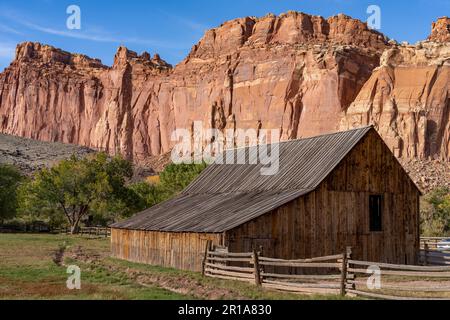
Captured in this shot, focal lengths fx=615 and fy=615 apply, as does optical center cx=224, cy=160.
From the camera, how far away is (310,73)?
120m

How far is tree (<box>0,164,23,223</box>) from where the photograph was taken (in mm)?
60062

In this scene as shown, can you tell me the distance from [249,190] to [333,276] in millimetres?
11689

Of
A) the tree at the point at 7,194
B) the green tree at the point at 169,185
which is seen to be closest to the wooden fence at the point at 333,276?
the green tree at the point at 169,185

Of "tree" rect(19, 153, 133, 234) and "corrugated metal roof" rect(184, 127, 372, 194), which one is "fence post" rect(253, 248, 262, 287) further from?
"tree" rect(19, 153, 133, 234)

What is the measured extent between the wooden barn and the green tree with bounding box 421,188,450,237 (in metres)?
26.6

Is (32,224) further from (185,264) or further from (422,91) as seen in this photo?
(422,91)

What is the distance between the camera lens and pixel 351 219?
83.7 feet

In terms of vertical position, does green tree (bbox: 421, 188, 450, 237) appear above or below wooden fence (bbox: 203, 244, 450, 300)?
above

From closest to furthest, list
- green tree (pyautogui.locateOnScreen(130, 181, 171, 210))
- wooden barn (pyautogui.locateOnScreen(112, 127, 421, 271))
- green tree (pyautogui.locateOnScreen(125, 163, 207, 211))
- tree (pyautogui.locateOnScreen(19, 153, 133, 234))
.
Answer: wooden barn (pyautogui.locateOnScreen(112, 127, 421, 271)) < tree (pyautogui.locateOnScreen(19, 153, 133, 234)) < green tree (pyautogui.locateOnScreen(130, 181, 171, 210)) < green tree (pyautogui.locateOnScreen(125, 163, 207, 211))

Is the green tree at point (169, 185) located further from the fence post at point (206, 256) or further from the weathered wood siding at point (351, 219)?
the fence post at point (206, 256)

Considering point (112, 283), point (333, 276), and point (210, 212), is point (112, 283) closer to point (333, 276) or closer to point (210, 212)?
point (333, 276)

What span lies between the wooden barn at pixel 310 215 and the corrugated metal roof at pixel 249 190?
0.23 feet

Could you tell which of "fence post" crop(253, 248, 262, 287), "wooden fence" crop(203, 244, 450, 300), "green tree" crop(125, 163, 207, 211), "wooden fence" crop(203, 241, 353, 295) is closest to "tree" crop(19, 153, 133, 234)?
"green tree" crop(125, 163, 207, 211)

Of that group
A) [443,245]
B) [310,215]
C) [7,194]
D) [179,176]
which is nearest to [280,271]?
[310,215]
